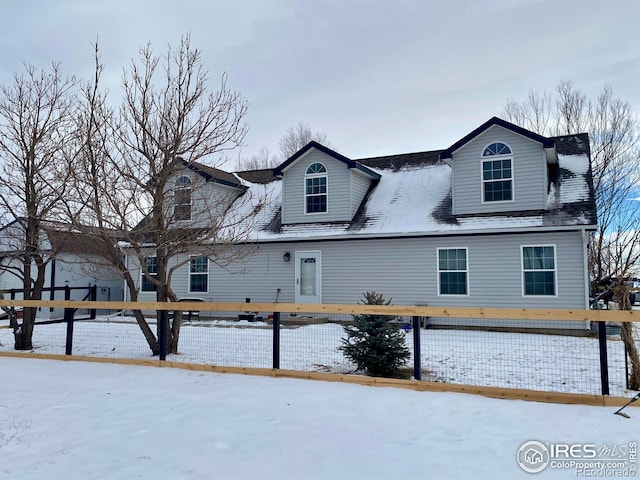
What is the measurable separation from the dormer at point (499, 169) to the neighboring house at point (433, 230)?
0.09 ft

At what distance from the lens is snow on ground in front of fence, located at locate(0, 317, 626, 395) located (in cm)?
686

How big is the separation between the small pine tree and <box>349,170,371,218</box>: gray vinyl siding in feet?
25.9

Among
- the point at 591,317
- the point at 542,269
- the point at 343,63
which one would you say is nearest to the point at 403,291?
the point at 542,269

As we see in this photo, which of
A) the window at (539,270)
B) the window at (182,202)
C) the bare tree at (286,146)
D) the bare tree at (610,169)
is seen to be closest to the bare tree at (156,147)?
the window at (182,202)

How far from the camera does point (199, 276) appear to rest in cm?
1628

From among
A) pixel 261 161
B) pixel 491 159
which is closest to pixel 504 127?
pixel 491 159

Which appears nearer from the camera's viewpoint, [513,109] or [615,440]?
[615,440]

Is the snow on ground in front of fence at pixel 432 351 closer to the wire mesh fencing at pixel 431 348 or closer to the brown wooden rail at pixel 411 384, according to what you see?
the wire mesh fencing at pixel 431 348

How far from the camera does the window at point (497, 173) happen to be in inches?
498

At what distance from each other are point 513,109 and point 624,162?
6.93 meters

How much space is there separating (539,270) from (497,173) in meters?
2.86

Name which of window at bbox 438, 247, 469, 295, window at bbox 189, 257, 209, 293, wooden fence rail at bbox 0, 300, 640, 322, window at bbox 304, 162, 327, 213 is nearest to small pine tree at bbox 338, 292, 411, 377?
wooden fence rail at bbox 0, 300, 640, 322

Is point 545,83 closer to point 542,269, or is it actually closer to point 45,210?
point 542,269

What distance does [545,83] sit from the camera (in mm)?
24797
